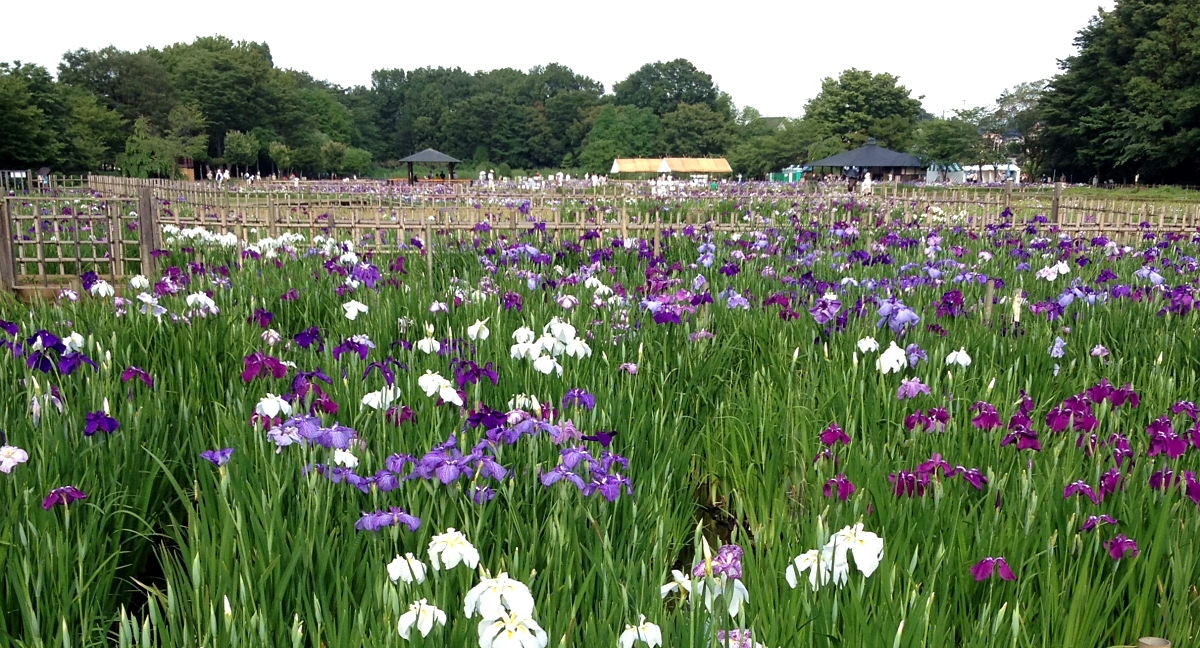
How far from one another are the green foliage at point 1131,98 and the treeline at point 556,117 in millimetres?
102

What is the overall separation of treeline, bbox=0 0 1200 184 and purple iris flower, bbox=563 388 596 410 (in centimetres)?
4299

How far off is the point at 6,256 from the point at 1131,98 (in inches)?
1810

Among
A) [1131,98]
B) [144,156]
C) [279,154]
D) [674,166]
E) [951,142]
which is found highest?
[1131,98]

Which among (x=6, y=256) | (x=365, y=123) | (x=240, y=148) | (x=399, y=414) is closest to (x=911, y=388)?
(x=399, y=414)

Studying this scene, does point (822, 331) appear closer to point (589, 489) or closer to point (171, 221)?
point (589, 489)

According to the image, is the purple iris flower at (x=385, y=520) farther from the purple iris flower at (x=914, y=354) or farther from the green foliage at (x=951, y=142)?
the green foliage at (x=951, y=142)

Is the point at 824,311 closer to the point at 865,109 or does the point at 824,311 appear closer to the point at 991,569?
the point at 991,569

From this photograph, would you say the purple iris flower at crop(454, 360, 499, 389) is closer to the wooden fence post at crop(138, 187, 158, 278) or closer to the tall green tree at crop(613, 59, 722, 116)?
the wooden fence post at crop(138, 187, 158, 278)

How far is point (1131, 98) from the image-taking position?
40406 millimetres

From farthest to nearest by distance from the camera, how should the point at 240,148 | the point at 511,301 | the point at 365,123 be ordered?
the point at 365,123 → the point at 240,148 → the point at 511,301

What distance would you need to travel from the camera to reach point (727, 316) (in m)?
4.63

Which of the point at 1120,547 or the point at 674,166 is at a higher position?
the point at 674,166

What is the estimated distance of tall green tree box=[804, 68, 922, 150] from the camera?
65.9 meters

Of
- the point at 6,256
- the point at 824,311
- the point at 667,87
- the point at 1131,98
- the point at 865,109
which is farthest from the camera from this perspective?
the point at 667,87
